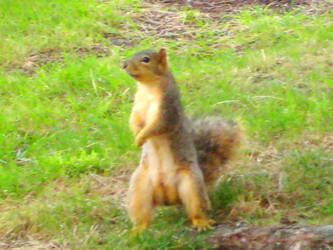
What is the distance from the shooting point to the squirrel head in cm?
398

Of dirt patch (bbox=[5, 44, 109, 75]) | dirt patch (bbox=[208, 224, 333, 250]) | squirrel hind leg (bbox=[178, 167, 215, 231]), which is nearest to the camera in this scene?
dirt patch (bbox=[208, 224, 333, 250])

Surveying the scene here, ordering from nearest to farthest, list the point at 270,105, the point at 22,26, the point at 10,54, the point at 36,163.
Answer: the point at 36,163 < the point at 270,105 < the point at 10,54 < the point at 22,26

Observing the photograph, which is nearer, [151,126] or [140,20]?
[151,126]

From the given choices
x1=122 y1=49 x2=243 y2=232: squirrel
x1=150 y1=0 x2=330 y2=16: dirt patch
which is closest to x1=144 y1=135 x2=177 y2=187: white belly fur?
x1=122 y1=49 x2=243 y2=232: squirrel

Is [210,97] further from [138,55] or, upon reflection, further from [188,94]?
[138,55]

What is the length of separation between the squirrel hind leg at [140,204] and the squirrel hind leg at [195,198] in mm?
189

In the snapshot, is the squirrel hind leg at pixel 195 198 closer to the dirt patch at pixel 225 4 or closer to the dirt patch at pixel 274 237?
the dirt patch at pixel 274 237

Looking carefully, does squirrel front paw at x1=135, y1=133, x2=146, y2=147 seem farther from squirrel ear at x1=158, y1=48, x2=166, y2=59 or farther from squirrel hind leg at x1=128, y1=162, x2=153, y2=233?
squirrel ear at x1=158, y1=48, x2=166, y2=59

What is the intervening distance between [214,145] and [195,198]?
1.56ft

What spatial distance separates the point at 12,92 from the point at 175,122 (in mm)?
2234

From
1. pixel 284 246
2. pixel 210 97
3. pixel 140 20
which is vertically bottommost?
pixel 284 246

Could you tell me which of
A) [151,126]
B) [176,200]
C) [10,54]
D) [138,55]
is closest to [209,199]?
[176,200]

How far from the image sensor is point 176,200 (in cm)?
393

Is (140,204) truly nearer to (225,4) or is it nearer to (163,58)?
(163,58)
